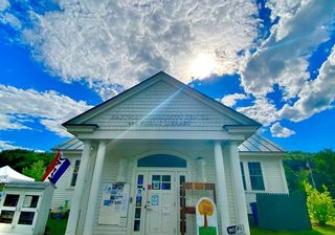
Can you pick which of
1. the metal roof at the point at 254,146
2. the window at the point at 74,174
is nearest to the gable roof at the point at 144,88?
the metal roof at the point at 254,146

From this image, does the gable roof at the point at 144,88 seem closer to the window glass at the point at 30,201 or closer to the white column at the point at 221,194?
the white column at the point at 221,194

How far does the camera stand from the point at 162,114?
7.43 m

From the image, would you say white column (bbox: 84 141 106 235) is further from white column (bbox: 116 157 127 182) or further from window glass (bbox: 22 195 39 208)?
window glass (bbox: 22 195 39 208)

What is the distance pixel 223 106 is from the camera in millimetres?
7277

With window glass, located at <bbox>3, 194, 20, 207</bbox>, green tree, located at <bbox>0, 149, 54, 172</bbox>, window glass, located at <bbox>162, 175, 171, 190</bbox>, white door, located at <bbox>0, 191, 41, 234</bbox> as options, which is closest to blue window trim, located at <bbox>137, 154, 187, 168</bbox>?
window glass, located at <bbox>162, 175, 171, 190</bbox>

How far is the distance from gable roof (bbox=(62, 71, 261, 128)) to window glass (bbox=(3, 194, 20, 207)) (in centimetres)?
291

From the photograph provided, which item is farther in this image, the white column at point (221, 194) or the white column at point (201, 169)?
the white column at point (201, 169)

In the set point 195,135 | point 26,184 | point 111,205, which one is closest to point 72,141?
point 26,184

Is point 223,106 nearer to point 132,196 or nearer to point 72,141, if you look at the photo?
point 132,196

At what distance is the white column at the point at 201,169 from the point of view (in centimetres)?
760

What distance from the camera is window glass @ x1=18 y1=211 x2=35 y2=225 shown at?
648cm

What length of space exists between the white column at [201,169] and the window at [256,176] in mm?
5491

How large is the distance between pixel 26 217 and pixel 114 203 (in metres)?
2.77

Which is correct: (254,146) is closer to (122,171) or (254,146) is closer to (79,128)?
(122,171)
